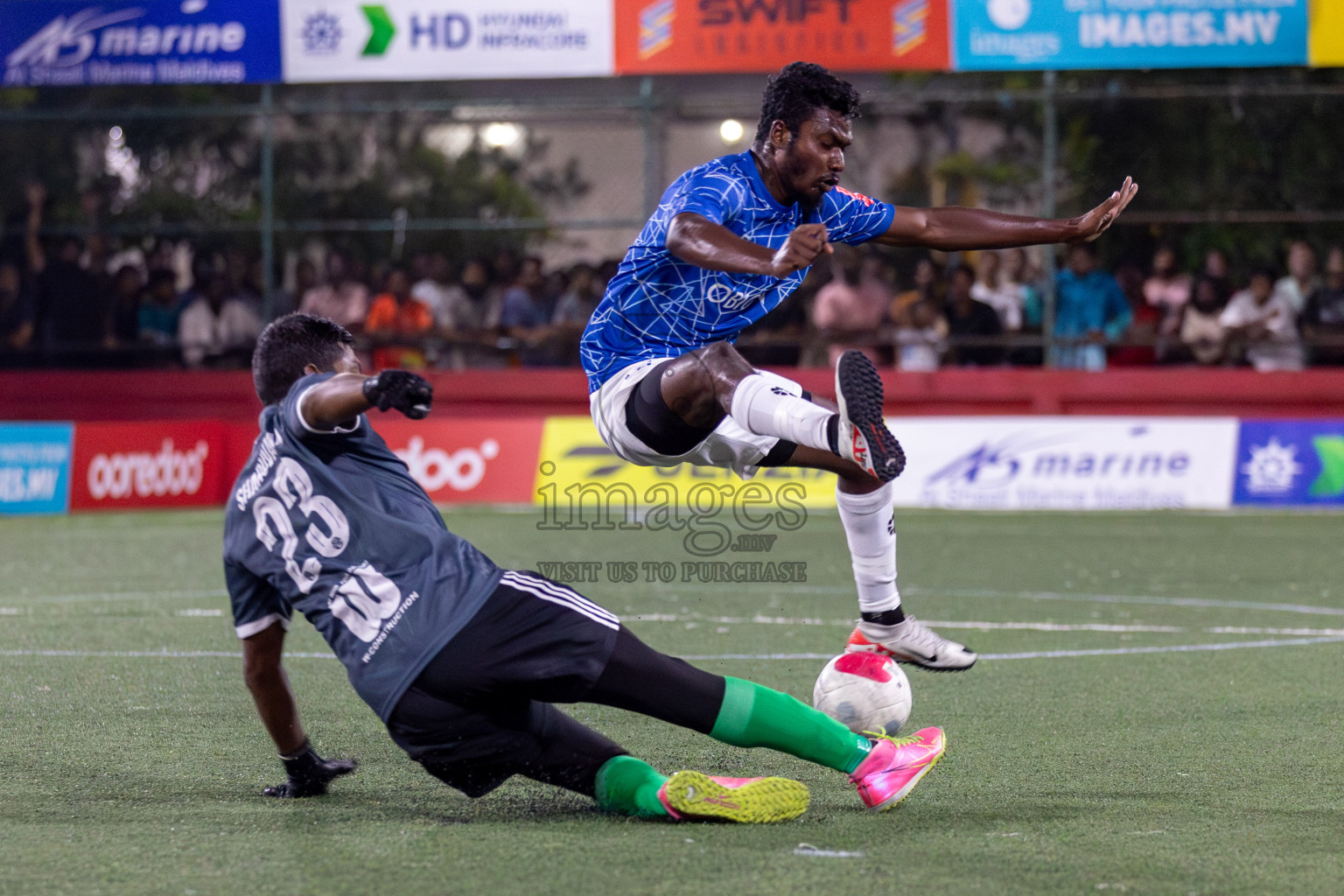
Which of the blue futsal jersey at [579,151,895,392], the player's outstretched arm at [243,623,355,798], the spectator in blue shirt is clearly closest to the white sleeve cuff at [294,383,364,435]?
the player's outstretched arm at [243,623,355,798]

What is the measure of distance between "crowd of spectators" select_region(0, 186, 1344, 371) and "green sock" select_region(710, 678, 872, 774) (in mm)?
12367

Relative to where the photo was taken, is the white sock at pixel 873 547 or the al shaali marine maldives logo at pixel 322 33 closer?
the white sock at pixel 873 547

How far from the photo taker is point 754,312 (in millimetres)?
5746

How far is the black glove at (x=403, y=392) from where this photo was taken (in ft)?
12.0

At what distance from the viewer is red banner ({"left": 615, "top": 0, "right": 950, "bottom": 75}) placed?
1636 cm

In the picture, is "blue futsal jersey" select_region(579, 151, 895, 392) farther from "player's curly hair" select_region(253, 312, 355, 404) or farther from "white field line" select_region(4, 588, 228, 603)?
"white field line" select_region(4, 588, 228, 603)

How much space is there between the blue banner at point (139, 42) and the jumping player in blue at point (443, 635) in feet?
44.0

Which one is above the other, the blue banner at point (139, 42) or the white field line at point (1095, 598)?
the blue banner at point (139, 42)

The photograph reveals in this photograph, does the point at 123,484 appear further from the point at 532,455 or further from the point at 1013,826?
the point at 1013,826

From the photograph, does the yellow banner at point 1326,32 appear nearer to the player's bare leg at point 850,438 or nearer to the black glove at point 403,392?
the player's bare leg at point 850,438

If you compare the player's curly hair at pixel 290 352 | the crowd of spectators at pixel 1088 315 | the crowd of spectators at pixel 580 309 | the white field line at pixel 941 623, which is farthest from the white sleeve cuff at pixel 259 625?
the crowd of spectators at pixel 1088 315

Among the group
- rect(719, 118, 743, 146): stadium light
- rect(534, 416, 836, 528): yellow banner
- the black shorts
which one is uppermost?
rect(719, 118, 743, 146): stadium light

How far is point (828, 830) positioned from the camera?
13.9 feet

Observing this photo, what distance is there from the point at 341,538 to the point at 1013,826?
1.90 metres
